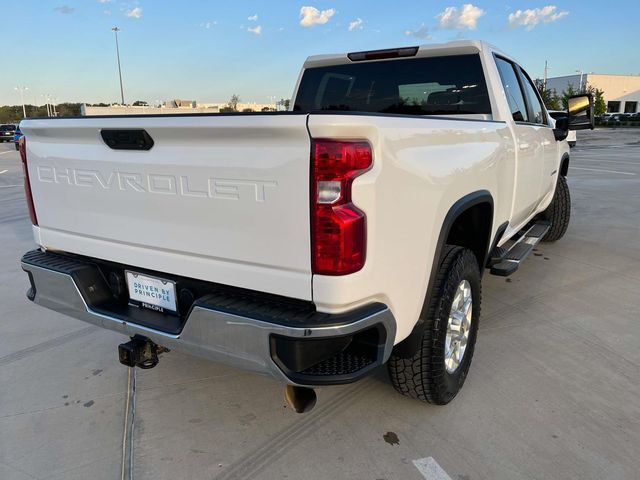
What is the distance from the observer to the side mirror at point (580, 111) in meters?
4.88

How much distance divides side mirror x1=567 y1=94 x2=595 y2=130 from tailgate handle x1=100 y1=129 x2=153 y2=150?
4262 millimetres

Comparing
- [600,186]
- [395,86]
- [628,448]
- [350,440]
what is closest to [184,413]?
[350,440]

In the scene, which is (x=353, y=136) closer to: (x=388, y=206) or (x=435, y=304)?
(x=388, y=206)

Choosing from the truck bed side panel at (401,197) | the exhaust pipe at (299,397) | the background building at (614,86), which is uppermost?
the background building at (614,86)

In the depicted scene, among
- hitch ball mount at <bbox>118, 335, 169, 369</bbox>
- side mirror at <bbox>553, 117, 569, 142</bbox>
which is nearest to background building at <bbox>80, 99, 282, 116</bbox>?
hitch ball mount at <bbox>118, 335, 169, 369</bbox>

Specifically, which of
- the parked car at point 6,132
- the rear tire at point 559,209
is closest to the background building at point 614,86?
the parked car at point 6,132

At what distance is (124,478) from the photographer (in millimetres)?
2285

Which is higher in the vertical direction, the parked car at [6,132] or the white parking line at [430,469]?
the parked car at [6,132]

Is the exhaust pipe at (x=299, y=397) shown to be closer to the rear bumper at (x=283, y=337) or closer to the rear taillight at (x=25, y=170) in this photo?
the rear bumper at (x=283, y=337)

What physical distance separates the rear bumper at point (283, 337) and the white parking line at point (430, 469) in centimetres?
65

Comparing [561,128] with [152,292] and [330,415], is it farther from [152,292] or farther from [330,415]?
[152,292]

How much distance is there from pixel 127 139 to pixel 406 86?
227cm

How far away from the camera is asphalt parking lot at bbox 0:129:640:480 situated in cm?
235

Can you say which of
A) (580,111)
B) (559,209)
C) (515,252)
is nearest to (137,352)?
(515,252)
